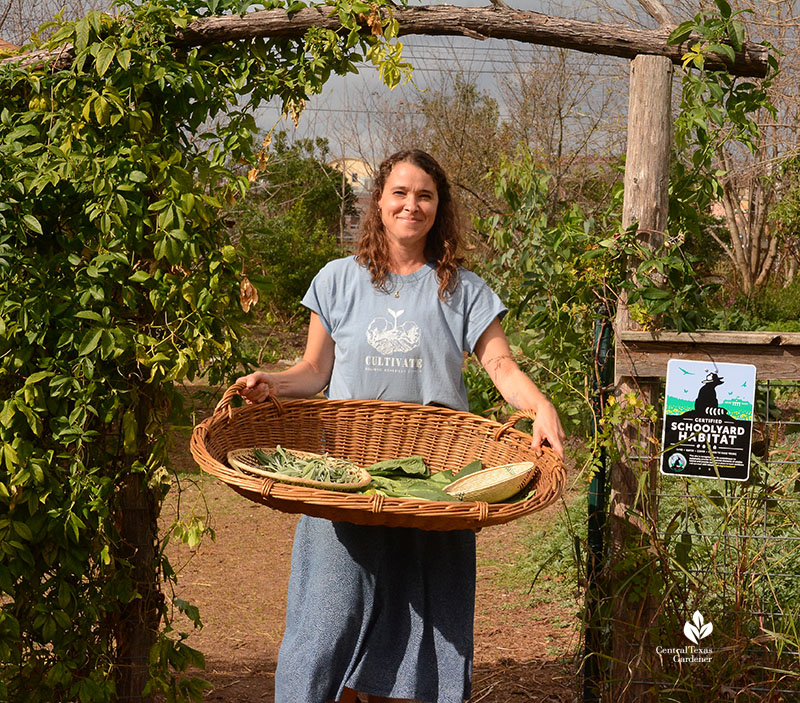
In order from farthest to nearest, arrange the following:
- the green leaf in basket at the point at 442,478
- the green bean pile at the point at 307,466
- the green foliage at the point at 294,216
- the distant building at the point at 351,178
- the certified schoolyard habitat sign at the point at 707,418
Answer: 1. the distant building at the point at 351,178
2. the green foliage at the point at 294,216
3. the certified schoolyard habitat sign at the point at 707,418
4. the green leaf in basket at the point at 442,478
5. the green bean pile at the point at 307,466

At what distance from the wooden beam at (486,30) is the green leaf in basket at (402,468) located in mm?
1222

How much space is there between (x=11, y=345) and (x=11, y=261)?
232 mm

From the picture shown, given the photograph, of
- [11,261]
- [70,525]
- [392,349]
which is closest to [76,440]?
[70,525]

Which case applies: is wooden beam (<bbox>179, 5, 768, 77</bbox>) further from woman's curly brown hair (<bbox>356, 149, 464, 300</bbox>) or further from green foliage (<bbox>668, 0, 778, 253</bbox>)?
woman's curly brown hair (<bbox>356, 149, 464, 300</bbox>)

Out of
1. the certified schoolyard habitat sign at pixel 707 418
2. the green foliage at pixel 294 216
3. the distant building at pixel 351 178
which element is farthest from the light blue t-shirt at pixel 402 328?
the distant building at pixel 351 178

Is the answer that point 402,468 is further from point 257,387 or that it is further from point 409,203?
point 409,203

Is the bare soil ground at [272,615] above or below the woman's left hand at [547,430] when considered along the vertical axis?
below

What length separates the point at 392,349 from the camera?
2.43m

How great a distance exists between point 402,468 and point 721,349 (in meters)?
1.01

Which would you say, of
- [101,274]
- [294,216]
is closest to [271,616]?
[101,274]

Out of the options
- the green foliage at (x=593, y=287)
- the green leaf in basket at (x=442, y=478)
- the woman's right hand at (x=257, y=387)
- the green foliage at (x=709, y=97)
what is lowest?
the green leaf in basket at (x=442, y=478)

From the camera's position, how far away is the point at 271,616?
159 inches

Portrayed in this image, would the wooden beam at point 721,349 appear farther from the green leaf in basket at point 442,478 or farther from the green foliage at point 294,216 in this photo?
the green foliage at point 294,216

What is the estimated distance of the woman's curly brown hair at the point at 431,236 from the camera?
2.49 meters
